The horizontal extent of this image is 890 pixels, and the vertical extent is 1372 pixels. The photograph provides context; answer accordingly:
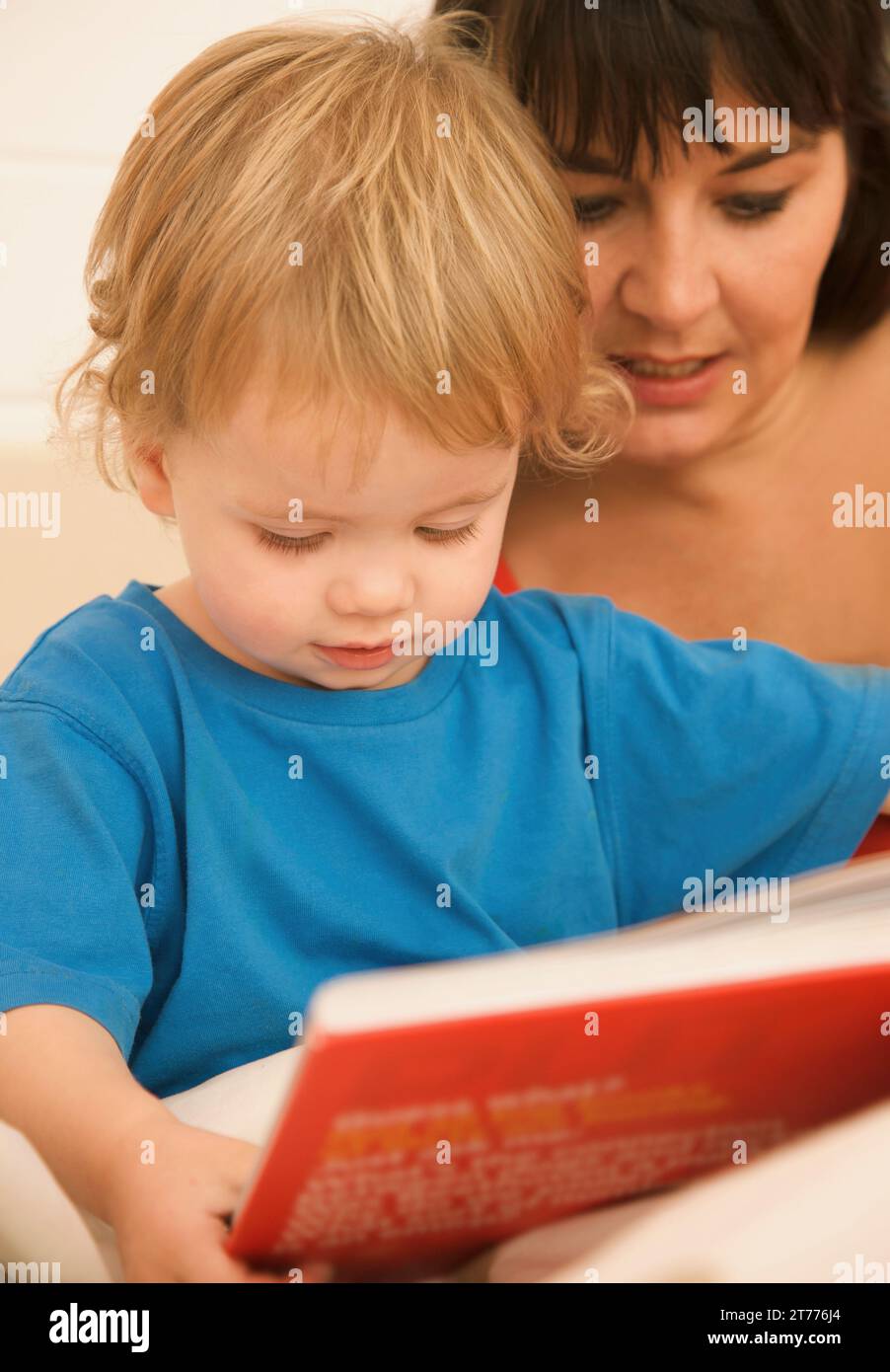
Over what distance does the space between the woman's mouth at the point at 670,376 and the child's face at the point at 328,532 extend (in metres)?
0.33

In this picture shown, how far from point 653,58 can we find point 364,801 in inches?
21.2

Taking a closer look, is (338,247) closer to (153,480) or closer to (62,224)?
(153,480)

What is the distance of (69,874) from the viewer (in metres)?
0.81

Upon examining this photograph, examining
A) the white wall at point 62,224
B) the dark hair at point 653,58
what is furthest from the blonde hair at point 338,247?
the white wall at point 62,224

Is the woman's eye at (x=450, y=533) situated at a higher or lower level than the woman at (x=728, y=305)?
lower

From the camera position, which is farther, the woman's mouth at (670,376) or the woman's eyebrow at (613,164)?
the woman's mouth at (670,376)

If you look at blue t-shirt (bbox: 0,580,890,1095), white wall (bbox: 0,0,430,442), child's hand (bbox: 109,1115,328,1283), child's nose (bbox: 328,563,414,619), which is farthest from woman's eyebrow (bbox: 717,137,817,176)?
child's hand (bbox: 109,1115,328,1283)

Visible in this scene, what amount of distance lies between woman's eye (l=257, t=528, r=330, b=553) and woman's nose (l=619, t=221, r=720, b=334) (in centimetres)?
40

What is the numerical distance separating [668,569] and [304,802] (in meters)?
0.53

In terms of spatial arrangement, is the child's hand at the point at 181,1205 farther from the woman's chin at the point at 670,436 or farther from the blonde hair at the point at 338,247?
the woman's chin at the point at 670,436

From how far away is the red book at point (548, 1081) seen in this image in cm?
48

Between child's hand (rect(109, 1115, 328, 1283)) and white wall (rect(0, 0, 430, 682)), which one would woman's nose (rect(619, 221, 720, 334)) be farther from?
child's hand (rect(109, 1115, 328, 1283))

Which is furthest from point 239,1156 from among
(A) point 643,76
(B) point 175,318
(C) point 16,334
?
(C) point 16,334

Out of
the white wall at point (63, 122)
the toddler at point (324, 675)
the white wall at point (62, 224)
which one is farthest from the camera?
the white wall at point (63, 122)
